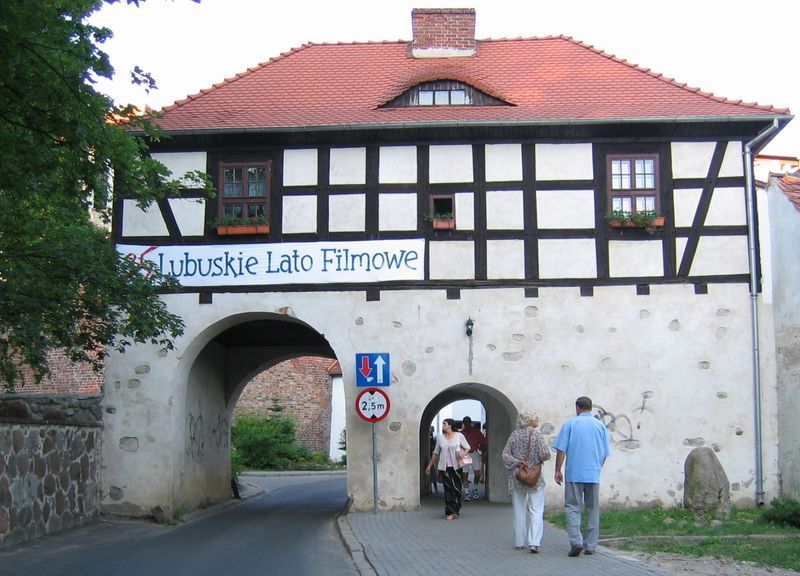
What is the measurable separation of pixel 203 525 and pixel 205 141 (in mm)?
6727

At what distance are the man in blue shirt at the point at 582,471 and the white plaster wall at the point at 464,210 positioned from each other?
667cm

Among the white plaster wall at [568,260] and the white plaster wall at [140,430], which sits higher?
the white plaster wall at [568,260]

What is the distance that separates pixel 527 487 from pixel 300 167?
8.38m

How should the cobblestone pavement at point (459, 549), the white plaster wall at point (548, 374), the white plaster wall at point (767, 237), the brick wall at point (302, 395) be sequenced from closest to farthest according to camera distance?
1. the cobblestone pavement at point (459, 549)
2. the white plaster wall at point (548, 374)
3. the white plaster wall at point (767, 237)
4. the brick wall at point (302, 395)

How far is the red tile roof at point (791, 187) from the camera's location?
54.1 feet

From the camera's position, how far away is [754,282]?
54.3 ft

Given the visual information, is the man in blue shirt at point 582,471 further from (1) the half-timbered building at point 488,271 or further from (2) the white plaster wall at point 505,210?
(2) the white plaster wall at point 505,210

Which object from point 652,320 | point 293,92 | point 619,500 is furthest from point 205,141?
point 619,500

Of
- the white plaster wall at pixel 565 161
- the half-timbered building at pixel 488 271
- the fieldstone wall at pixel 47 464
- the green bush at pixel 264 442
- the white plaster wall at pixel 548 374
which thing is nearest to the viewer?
the fieldstone wall at pixel 47 464

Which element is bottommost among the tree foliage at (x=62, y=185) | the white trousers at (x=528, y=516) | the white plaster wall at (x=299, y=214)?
the white trousers at (x=528, y=516)

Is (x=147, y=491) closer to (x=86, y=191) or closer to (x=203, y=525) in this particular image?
(x=203, y=525)

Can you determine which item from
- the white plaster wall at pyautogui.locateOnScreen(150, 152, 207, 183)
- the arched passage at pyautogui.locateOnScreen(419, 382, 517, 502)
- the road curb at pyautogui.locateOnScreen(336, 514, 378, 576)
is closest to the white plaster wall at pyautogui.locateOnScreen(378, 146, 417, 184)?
the white plaster wall at pyautogui.locateOnScreen(150, 152, 207, 183)

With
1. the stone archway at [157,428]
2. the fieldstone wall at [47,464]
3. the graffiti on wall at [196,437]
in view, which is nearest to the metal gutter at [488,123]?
the stone archway at [157,428]

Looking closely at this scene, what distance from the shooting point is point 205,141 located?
17344 mm
